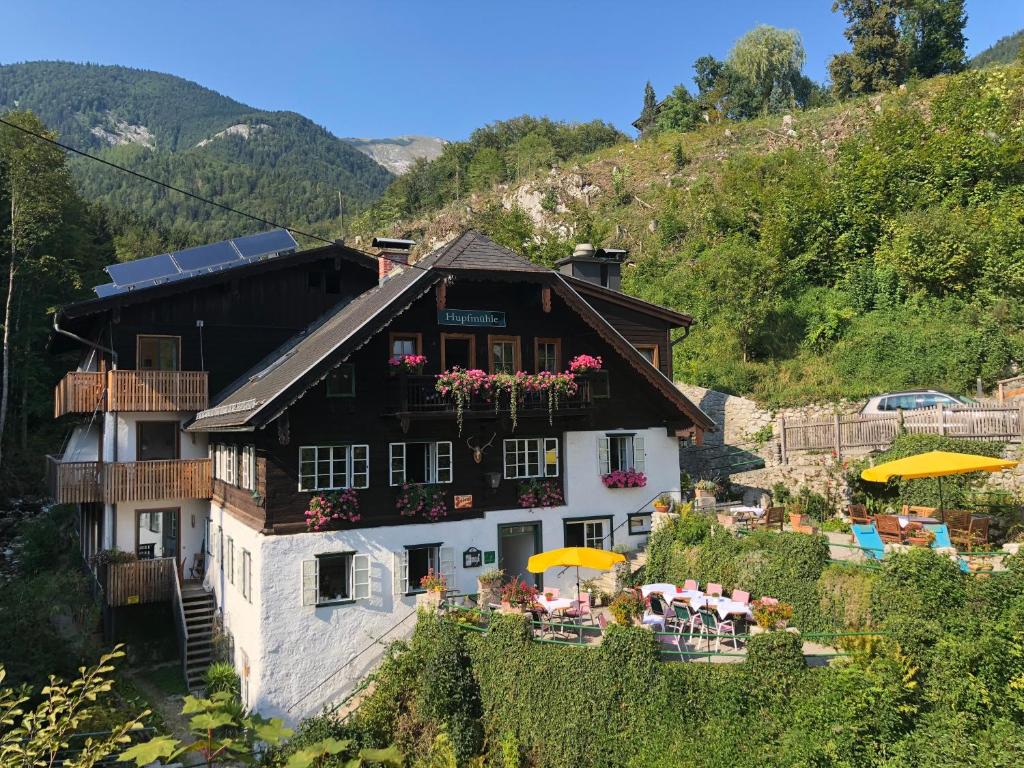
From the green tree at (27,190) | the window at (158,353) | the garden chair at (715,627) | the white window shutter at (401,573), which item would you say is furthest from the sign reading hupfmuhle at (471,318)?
the green tree at (27,190)

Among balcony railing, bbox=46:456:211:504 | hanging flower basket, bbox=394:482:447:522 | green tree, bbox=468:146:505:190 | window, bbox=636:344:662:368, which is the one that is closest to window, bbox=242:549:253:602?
hanging flower basket, bbox=394:482:447:522

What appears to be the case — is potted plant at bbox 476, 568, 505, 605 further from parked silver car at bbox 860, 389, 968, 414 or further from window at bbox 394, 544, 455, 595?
parked silver car at bbox 860, 389, 968, 414

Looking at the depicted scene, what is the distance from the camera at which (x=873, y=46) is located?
55000 millimetres

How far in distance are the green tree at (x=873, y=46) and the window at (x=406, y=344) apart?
49568 millimetres

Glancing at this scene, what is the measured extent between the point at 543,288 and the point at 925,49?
1982 inches

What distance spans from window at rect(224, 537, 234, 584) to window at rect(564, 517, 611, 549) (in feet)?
29.5

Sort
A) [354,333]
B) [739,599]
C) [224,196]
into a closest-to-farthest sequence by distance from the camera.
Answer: [739,599] → [354,333] → [224,196]

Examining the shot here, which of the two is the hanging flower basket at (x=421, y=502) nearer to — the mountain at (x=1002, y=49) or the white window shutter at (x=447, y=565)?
the white window shutter at (x=447, y=565)

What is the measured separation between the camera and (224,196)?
125 meters

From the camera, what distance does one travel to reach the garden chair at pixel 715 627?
14438 mm

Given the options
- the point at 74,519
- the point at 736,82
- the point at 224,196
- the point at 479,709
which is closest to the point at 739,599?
the point at 479,709

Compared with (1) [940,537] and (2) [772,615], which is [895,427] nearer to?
(1) [940,537]

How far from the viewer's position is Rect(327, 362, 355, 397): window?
18.2 meters

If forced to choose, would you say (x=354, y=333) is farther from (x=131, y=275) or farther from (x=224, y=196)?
(x=224, y=196)
